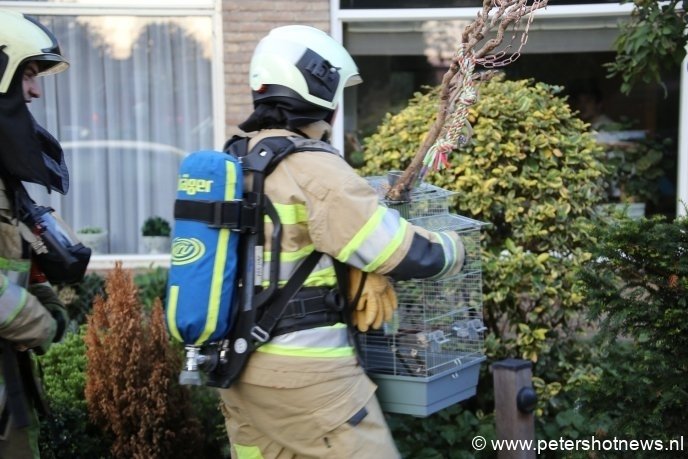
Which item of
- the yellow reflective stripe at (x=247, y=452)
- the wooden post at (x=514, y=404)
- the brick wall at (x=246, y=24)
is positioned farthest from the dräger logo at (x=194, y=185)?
the brick wall at (x=246, y=24)

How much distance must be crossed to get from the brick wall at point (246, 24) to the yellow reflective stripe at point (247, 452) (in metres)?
3.75

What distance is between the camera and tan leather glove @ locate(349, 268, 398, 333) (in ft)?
8.73

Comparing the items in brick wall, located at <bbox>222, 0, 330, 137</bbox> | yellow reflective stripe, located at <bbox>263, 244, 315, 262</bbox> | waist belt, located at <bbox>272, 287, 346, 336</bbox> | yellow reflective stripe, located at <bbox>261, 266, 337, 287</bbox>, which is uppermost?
brick wall, located at <bbox>222, 0, 330, 137</bbox>

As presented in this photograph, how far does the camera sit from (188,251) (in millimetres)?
2562

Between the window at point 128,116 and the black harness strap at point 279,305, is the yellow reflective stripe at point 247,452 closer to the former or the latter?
the black harness strap at point 279,305

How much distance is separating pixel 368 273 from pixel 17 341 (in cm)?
108

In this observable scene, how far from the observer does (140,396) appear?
408 cm

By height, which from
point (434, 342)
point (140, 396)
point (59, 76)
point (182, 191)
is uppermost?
point (59, 76)

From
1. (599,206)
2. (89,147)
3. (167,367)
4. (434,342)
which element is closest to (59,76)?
(89,147)

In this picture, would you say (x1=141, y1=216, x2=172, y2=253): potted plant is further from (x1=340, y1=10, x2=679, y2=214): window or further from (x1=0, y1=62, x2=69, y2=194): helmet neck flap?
(x1=0, y1=62, x2=69, y2=194): helmet neck flap

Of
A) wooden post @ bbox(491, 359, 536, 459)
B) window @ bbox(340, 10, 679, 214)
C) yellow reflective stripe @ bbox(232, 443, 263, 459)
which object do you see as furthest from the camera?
window @ bbox(340, 10, 679, 214)

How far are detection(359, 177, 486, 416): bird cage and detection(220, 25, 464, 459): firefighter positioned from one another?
211 mm

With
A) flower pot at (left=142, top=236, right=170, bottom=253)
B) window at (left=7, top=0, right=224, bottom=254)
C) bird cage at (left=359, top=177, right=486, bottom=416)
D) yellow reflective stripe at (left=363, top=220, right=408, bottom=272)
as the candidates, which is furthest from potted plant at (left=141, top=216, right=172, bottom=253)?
yellow reflective stripe at (left=363, top=220, right=408, bottom=272)

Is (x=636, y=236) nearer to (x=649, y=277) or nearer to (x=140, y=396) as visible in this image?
(x=649, y=277)
